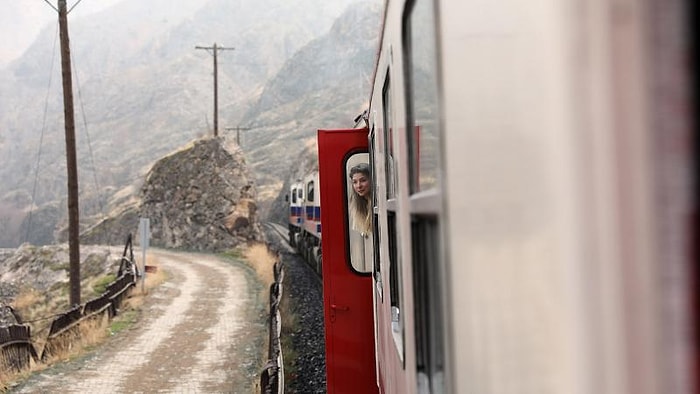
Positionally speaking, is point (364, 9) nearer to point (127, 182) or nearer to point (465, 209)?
point (127, 182)

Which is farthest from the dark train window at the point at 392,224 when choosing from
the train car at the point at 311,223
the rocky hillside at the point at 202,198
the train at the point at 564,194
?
the rocky hillside at the point at 202,198

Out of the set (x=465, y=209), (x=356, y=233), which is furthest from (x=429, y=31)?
(x=356, y=233)

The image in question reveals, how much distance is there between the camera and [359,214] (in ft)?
17.5

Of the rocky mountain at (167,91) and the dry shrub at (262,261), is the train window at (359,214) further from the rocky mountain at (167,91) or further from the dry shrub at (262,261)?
the rocky mountain at (167,91)

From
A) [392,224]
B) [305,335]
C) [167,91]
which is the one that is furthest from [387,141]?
[167,91]

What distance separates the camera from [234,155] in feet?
115

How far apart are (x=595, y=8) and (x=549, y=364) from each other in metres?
0.33

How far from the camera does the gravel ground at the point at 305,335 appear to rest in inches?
376

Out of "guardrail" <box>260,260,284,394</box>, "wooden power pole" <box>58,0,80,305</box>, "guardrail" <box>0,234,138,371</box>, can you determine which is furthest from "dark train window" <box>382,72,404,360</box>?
"wooden power pole" <box>58,0,80,305</box>

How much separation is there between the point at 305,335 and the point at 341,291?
23.3 feet

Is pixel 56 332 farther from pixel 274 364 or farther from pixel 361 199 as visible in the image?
pixel 361 199

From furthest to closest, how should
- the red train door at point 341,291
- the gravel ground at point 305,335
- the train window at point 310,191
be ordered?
the train window at point 310,191 → the gravel ground at point 305,335 → the red train door at point 341,291

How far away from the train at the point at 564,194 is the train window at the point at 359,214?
12.4 feet

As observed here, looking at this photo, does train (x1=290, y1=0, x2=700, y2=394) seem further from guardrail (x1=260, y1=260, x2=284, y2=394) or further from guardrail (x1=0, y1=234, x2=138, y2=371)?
guardrail (x1=0, y1=234, x2=138, y2=371)
